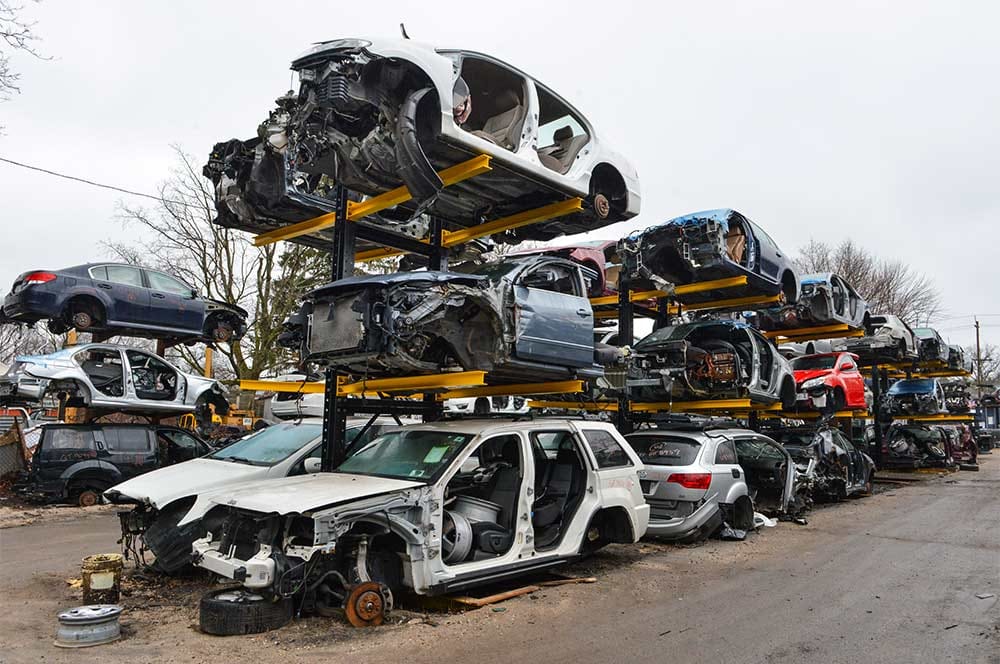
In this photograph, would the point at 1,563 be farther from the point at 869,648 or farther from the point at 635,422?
the point at 635,422

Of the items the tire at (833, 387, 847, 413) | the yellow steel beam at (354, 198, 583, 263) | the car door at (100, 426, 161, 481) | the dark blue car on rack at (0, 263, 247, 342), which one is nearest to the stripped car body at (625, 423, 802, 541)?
the yellow steel beam at (354, 198, 583, 263)

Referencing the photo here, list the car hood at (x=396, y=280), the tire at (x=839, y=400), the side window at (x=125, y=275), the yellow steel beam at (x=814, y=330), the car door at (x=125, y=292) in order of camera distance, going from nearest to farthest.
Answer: the car hood at (x=396, y=280) → the car door at (x=125, y=292) → the side window at (x=125, y=275) → the tire at (x=839, y=400) → the yellow steel beam at (x=814, y=330)

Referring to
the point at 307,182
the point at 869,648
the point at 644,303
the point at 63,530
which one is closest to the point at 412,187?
the point at 307,182

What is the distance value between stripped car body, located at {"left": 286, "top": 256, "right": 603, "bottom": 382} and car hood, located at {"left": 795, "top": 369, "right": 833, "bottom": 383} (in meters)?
8.99

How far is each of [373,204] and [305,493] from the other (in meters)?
3.90

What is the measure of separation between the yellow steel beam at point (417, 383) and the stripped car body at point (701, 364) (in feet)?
15.2

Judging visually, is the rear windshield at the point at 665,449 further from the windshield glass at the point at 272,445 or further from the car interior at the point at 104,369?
the car interior at the point at 104,369

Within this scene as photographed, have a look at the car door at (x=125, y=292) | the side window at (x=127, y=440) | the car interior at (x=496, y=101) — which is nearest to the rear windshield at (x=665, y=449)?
the car interior at (x=496, y=101)

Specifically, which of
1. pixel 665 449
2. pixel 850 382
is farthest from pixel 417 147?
pixel 850 382

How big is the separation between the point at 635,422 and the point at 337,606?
820 centimetres

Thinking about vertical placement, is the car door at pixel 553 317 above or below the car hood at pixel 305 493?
above

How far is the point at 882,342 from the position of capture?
61.6 ft

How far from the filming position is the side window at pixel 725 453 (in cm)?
908

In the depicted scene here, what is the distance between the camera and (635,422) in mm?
12773
